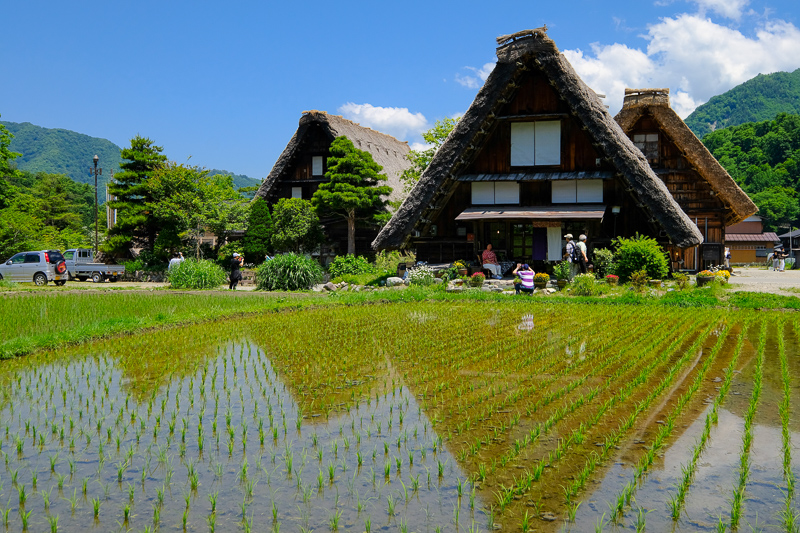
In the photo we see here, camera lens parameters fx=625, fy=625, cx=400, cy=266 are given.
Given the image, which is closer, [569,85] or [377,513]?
[377,513]

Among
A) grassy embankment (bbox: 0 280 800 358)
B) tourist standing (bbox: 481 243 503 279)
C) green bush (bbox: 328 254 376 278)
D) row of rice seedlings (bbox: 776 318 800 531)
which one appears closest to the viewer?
row of rice seedlings (bbox: 776 318 800 531)

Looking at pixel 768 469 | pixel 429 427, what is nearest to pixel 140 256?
pixel 429 427

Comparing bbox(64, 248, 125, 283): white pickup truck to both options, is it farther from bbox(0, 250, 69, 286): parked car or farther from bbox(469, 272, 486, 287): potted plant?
bbox(469, 272, 486, 287): potted plant

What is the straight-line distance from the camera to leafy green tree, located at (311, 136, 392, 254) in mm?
22703

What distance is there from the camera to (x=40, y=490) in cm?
342

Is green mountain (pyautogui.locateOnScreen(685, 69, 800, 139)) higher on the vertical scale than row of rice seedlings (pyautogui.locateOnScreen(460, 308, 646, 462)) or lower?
higher

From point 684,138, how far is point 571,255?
9192mm

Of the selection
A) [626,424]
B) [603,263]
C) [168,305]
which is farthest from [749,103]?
[626,424]

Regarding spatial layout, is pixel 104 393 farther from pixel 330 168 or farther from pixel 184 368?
pixel 330 168

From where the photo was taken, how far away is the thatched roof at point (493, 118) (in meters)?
16.3

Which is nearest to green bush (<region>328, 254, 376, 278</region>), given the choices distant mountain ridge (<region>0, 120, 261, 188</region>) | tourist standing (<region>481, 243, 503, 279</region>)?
tourist standing (<region>481, 243, 503, 279</region>)

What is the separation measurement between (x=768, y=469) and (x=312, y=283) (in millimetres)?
14847

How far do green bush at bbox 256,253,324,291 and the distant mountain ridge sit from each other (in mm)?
105087

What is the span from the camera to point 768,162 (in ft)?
173
